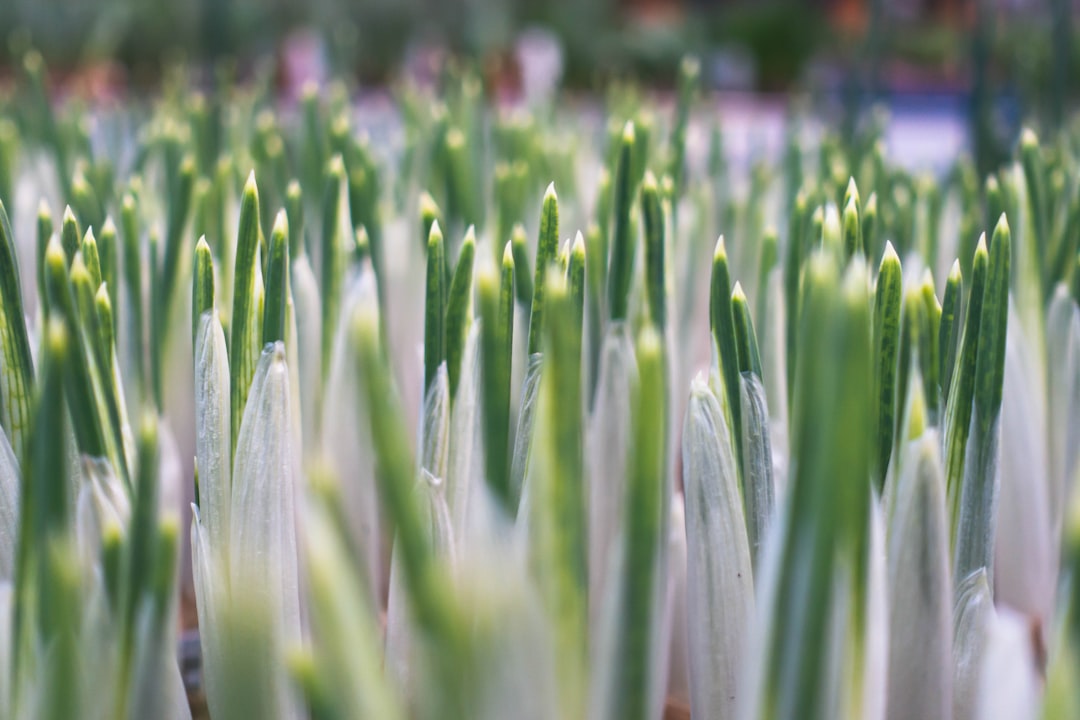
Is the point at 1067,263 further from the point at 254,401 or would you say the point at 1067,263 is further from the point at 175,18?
the point at 175,18

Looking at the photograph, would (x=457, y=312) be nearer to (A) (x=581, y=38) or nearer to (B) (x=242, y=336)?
(B) (x=242, y=336)

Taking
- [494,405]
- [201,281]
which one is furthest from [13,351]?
[494,405]

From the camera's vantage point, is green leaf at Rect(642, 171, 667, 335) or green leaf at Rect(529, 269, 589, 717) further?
green leaf at Rect(642, 171, 667, 335)

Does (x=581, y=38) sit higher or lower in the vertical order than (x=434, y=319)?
higher

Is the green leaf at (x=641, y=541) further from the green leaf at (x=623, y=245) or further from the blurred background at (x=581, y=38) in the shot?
the blurred background at (x=581, y=38)

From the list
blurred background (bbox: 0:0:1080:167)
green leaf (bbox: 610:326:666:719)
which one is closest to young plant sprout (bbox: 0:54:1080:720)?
green leaf (bbox: 610:326:666:719)

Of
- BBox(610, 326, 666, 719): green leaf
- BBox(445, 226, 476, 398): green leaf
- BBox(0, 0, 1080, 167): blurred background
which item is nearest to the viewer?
BBox(610, 326, 666, 719): green leaf

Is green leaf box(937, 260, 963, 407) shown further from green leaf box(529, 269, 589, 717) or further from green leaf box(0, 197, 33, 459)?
green leaf box(0, 197, 33, 459)

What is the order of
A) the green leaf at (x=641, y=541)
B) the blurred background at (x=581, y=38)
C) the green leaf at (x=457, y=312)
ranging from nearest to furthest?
the green leaf at (x=641, y=541), the green leaf at (x=457, y=312), the blurred background at (x=581, y=38)

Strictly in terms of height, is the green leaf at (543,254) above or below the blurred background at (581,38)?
below

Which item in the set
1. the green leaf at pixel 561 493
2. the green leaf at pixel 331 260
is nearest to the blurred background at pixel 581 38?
the green leaf at pixel 331 260

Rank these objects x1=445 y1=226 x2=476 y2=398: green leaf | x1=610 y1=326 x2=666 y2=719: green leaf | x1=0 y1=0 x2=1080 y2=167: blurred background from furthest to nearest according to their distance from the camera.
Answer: x1=0 y1=0 x2=1080 y2=167: blurred background
x1=445 y1=226 x2=476 y2=398: green leaf
x1=610 y1=326 x2=666 y2=719: green leaf
